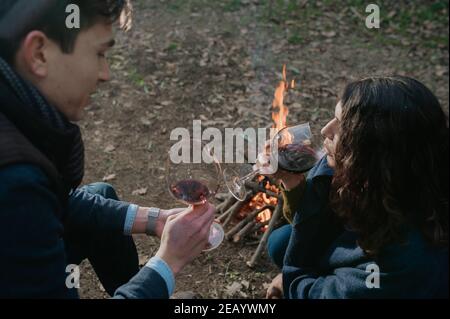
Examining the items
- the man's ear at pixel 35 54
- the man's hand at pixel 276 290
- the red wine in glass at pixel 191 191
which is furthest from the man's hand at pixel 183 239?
the man's hand at pixel 276 290

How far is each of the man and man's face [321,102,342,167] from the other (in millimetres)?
765

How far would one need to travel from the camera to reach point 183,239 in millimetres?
2477

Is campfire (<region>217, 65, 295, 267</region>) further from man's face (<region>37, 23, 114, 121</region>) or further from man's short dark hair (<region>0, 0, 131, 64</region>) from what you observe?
man's short dark hair (<region>0, 0, 131, 64</region>)

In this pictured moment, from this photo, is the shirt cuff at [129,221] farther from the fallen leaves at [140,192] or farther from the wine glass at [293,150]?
the fallen leaves at [140,192]

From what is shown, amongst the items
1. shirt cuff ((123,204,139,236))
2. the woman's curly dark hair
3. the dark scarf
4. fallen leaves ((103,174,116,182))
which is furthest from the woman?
fallen leaves ((103,174,116,182))

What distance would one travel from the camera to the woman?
252 centimetres

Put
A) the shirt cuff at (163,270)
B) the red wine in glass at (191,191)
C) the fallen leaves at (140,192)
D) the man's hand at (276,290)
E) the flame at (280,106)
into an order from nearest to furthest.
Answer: the shirt cuff at (163,270), the red wine in glass at (191,191), the man's hand at (276,290), the flame at (280,106), the fallen leaves at (140,192)

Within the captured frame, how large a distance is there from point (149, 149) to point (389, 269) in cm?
342

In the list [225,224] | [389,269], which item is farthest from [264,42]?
[389,269]

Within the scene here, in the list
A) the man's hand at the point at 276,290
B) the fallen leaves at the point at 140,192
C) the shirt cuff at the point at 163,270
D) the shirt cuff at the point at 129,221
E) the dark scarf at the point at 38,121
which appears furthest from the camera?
the fallen leaves at the point at 140,192

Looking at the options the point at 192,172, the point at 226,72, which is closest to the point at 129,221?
the point at 192,172

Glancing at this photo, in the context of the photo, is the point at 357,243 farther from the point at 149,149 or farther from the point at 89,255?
the point at 149,149

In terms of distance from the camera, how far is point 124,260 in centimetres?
310

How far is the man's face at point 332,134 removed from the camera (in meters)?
2.73
